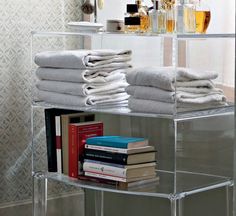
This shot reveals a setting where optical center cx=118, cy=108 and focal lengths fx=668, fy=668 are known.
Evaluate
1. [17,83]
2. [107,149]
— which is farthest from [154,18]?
[17,83]

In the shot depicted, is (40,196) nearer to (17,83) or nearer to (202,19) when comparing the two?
(17,83)

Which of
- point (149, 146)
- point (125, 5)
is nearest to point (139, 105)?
point (149, 146)

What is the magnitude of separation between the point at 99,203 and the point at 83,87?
0.73 m

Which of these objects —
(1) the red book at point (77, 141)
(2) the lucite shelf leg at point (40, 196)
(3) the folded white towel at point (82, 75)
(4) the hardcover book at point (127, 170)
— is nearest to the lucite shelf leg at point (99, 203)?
(2) the lucite shelf leg at point (40, 196)

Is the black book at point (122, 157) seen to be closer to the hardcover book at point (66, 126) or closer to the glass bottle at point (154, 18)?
the hardcover book at point (66, 126)

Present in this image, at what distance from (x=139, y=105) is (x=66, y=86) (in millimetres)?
364

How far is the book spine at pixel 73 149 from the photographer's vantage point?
8.91ft

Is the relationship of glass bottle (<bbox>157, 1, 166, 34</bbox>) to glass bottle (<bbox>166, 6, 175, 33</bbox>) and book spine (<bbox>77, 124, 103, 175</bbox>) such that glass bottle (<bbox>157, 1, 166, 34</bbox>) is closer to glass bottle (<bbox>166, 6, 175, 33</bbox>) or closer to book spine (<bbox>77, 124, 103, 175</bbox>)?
glass bottle (<bbox>166, 6, 175, 33</bbox>)

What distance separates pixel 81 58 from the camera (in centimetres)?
262

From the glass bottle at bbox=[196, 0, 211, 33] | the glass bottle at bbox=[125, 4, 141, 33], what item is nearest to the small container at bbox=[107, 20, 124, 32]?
the glass bottle at bbox=[125, 4, 141, 33]

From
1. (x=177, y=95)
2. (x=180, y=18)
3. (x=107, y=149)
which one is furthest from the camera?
(x=107, y=149)

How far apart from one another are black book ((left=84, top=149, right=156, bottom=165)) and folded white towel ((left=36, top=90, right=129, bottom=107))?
0.64ft

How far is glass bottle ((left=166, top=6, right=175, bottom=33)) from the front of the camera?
8.41 feet

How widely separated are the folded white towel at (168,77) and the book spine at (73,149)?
36cm
